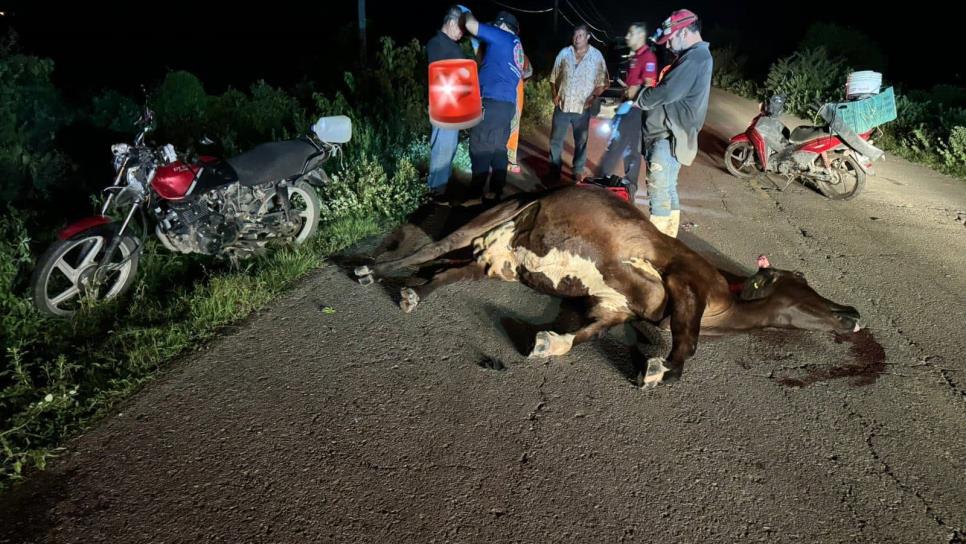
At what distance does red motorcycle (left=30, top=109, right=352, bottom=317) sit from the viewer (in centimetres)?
379

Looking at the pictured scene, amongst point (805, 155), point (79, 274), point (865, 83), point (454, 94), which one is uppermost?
point (454, 94)

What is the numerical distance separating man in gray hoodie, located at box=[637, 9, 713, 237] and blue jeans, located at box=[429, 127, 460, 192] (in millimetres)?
1873

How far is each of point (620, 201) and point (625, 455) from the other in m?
1.85

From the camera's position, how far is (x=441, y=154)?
5957 mm

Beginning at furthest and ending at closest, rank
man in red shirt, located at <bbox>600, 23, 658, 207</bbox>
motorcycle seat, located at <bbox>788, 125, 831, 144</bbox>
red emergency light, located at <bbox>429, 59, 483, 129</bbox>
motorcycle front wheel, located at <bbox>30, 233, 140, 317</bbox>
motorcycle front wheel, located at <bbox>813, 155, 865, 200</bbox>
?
motorcycle seat, located at <bbox>788, 125, 831, 144</bbox> → motorcycle front wheel, located at <bbox>813, 155, 865, 200</bbox> → man in red shirt, located at <bbox>600, 23, 658, 207</bbox> → red emergency light, located at <bbox>429, 59, 483, 129</bbox> → motorcycle front wheel, located at <bbox>30, 233, 140, 317</bbox>

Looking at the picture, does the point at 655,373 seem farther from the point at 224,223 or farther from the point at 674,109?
the point at 224,223

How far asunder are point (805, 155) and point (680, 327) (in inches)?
206

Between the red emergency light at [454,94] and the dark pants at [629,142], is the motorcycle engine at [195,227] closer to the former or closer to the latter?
the red emergency light at [454,94]

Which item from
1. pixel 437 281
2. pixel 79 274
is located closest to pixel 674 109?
pixel 437 281

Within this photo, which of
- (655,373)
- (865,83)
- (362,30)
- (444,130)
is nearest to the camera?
(655,373)

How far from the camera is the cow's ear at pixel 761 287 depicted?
160 inches

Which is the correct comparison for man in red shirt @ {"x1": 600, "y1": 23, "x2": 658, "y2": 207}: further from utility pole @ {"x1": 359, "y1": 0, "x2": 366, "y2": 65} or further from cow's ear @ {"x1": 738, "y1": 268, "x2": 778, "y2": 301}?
utility pole @ {"x1": 359, "y1": 0, "x2": 366, "y2": 65}

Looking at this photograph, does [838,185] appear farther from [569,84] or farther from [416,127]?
[416,127]

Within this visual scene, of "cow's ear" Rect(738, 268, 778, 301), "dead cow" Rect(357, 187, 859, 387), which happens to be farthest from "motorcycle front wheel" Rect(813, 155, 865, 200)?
"cow's ear" Rect(738, 268, 778, 301)
